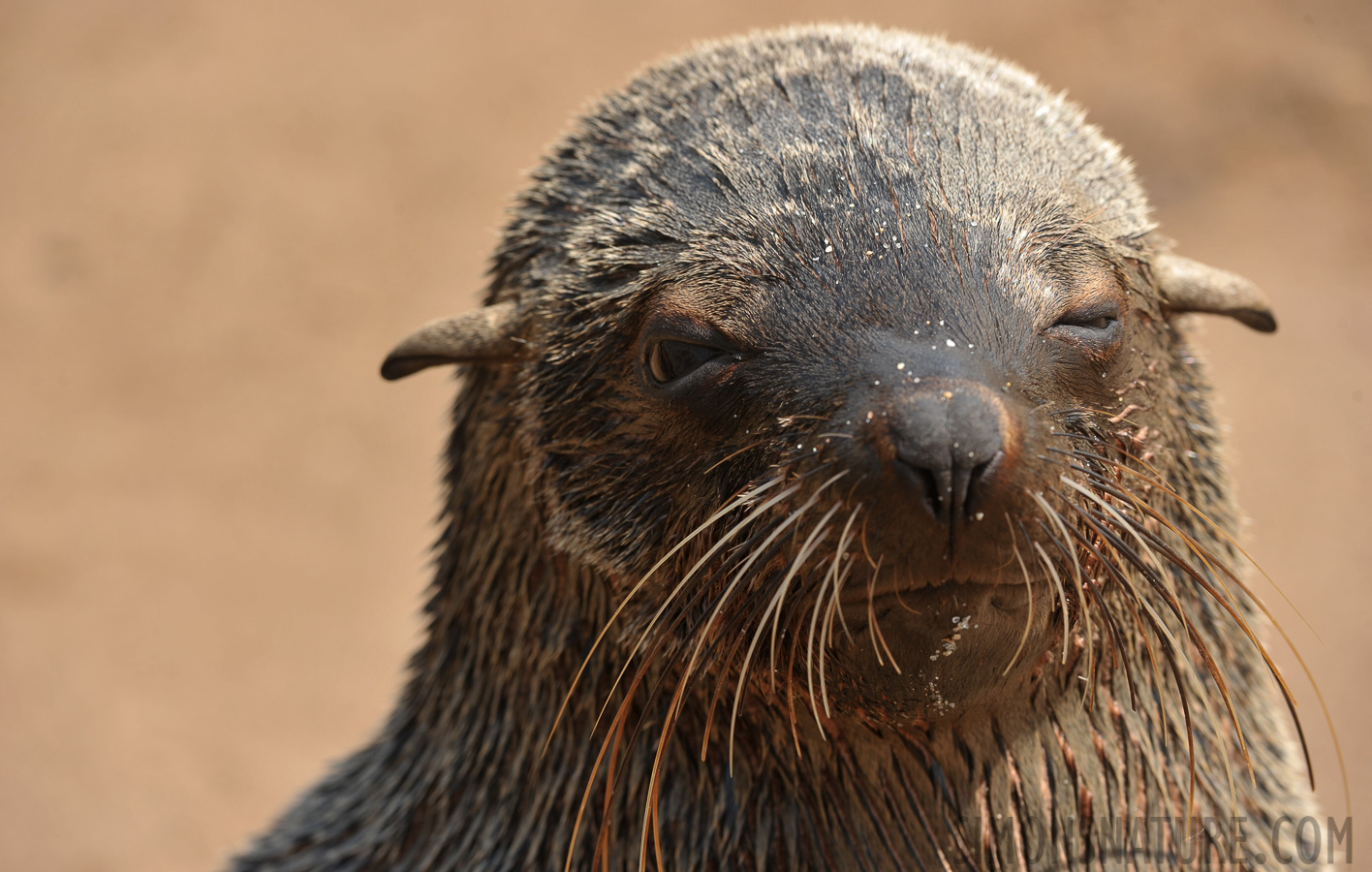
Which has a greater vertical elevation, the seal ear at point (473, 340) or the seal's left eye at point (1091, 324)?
A: the seal ear at point (473, 340)

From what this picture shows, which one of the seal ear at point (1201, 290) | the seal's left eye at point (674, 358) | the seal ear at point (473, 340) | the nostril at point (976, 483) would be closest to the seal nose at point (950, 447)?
the nostril at point (976, 483)

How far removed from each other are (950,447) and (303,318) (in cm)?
953

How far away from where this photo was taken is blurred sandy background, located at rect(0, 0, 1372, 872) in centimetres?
841

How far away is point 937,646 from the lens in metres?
2.53

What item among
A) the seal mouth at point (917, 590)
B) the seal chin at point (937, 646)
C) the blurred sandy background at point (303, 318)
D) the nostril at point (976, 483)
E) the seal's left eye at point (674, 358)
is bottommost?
the seal chin at point (937, 646)

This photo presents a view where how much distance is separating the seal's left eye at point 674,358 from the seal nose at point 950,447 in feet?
1.96

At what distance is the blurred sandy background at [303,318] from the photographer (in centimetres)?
841

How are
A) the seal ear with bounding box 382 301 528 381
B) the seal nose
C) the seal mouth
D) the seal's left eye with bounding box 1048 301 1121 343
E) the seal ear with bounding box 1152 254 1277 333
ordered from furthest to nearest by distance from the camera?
the seal ear with bounding box 382 301 528 381
the seal ear with bounding box 1152 254 1277 333
the seal's left eye with bounding box 1048 301 1121 343
the seal mouth
the seal nose

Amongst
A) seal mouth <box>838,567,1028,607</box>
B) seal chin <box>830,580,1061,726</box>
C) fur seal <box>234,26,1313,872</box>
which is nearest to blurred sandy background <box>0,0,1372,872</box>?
fur seal <box>234,26,1313,872</box>

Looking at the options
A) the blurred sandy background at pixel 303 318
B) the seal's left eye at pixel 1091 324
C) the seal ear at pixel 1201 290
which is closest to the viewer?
the seal's left eye at pixel 1091 324

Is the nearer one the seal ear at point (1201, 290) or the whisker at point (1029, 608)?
the whisker at point (1029, 608)

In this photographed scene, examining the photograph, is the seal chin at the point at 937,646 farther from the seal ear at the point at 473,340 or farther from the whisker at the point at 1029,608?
the seal ear at the point at 473,340

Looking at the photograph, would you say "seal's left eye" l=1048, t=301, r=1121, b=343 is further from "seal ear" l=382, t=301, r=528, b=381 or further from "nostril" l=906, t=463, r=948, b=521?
"seal ear" l=382, t=301, r=528, b=381

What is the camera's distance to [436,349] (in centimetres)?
332
